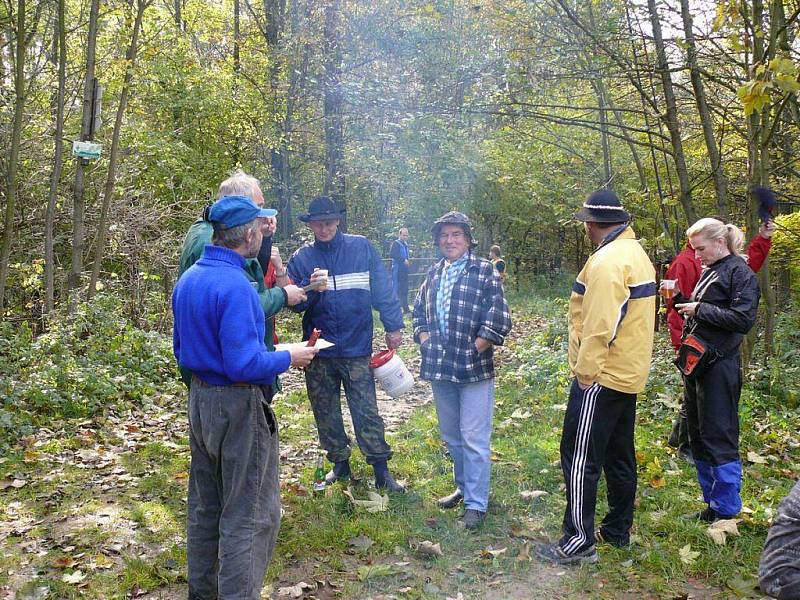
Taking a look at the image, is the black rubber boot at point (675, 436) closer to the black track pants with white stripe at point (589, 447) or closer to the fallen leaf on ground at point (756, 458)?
the fallen leaf on ground at point (756, 458)

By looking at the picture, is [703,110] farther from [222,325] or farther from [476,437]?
[222,325]

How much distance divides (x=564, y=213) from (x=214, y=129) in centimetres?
1040

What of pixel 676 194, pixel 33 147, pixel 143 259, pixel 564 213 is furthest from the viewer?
pixel 564 213

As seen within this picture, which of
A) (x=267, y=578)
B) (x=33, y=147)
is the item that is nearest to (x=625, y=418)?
(x=267, y=578)

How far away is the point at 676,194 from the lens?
26.0ft

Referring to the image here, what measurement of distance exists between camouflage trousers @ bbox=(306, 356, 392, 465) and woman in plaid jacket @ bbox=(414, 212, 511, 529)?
1.81 feet

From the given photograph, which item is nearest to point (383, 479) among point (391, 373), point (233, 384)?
point (391, 373)

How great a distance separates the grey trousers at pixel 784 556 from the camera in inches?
75.5

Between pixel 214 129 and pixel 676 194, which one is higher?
pixel 214 129

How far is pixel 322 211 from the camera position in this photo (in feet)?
16.8

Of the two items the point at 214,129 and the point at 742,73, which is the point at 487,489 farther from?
the point at 214,129

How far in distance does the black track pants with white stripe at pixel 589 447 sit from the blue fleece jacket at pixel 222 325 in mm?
1880

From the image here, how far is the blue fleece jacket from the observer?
301cm

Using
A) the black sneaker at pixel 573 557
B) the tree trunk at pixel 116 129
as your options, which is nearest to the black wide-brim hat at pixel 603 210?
the black sneaker at pixel 573 557
